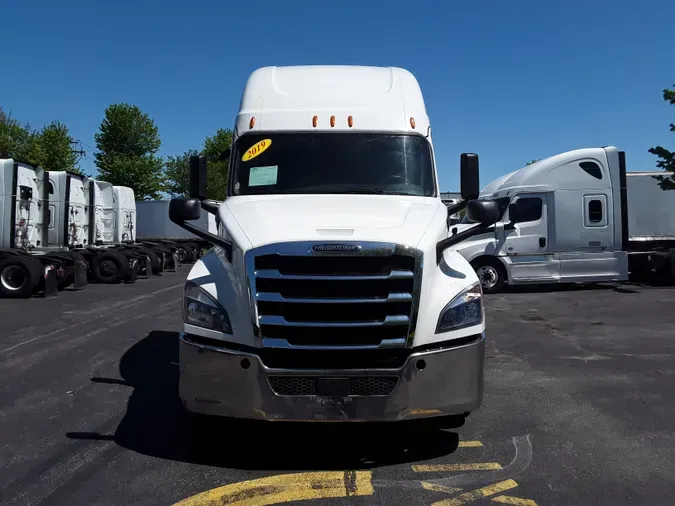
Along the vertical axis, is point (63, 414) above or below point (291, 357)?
below

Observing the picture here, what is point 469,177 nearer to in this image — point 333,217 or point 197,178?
point 333,217

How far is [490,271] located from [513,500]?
495 inches

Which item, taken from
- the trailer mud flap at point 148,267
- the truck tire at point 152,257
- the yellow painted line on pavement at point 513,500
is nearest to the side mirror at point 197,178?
the yellow painted line on pavement at point 513,500

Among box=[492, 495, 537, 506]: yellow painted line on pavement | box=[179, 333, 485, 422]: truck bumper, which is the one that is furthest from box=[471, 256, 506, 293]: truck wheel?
box=[492, 495, 537, 506]: yellow painted line on pavement

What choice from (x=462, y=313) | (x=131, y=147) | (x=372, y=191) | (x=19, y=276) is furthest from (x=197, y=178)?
(x=131, y=147)

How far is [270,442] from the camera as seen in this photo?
15.5 ft

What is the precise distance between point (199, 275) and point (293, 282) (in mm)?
839

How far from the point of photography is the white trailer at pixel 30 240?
1495cm

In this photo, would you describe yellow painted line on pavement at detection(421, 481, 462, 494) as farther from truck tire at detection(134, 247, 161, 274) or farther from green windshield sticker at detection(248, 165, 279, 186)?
truck tire at detection(134, 247, 161, 274)

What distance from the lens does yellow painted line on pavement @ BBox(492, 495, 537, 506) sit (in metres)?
3.67

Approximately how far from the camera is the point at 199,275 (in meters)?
4.45

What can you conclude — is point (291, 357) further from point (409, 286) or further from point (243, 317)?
point (409, 286)

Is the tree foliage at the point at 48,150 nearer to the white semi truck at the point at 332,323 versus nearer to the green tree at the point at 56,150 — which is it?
the green tree at the point at 56,150

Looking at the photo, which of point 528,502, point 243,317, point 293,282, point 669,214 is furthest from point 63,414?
point 669,214
